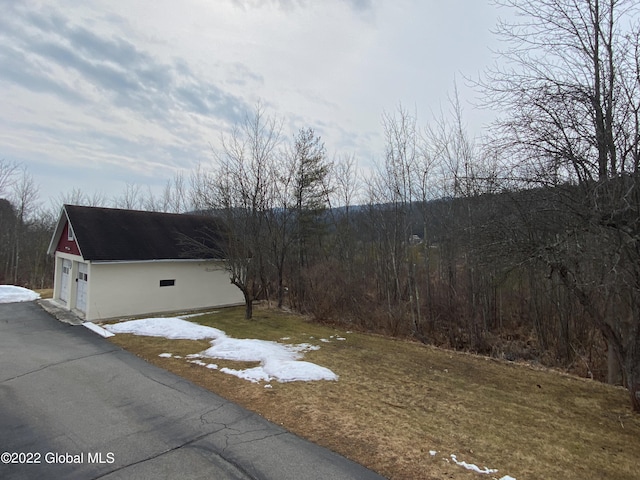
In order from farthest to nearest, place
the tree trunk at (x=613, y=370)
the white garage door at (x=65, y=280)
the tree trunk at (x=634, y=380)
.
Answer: the white garage door at (x=65, y=280) → the tree trunk at (x=613, y=370) → the tree trunk at (x=634, y=380)

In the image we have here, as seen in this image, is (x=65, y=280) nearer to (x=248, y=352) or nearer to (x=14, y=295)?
(x=14, y=295)

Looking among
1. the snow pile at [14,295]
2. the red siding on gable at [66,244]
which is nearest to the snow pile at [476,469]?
the red siding on gable at [66,244]

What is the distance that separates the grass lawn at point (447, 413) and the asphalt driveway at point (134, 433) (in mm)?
375

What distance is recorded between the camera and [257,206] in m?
16.0

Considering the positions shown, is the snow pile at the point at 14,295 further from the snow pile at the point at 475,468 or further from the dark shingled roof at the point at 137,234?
the snow pile at the point at 475,468

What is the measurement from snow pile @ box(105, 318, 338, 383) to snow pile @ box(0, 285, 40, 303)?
9069 mm

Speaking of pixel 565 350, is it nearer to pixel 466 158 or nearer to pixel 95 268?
pixel 466 158

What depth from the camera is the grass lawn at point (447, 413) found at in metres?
4.11

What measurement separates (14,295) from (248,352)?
52.9ft

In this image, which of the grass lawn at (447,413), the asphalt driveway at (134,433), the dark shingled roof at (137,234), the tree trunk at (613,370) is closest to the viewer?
the asphalt driveway at (134,433)

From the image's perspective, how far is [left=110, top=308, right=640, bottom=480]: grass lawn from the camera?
13.5ft

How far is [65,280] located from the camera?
1612cm

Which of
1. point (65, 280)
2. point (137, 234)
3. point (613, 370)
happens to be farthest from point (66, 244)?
point (613, 370)

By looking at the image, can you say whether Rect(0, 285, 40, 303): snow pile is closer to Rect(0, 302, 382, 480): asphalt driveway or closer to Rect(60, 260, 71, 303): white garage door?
Rect(60, 260, 71, 303): white garage door
